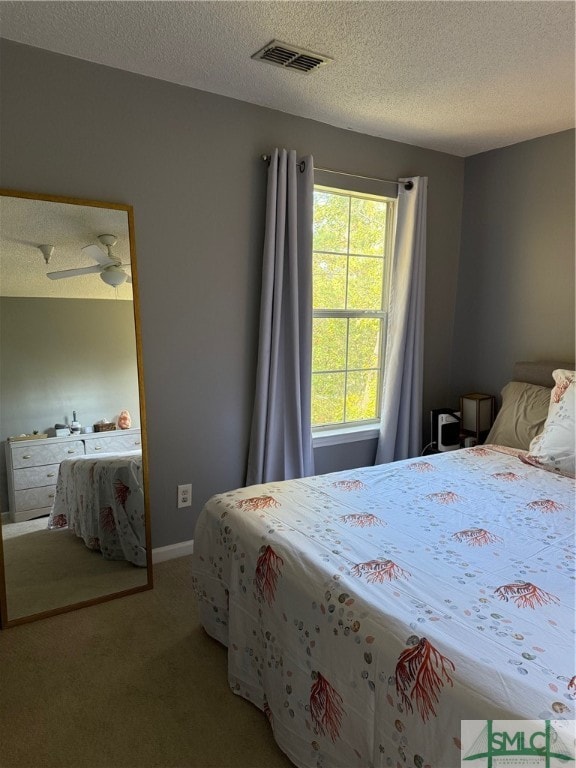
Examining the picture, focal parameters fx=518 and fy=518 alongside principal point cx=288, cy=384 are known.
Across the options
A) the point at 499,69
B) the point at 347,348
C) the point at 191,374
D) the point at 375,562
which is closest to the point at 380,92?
the point at 499,69

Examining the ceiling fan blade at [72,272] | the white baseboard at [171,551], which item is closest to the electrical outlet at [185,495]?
the white baseboard at [171,551]

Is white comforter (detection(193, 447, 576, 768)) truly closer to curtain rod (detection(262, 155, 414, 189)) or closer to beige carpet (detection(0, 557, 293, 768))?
beige carpet (detection(0, 557, 293, 768))

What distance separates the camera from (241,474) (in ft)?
9.70

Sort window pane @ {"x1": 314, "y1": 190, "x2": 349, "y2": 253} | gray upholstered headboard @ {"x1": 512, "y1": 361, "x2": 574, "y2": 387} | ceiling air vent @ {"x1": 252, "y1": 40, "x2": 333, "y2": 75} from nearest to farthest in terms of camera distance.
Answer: ceiling air vent @ {"x1": 252, "y1": 40, "x2": 333, "y2": 75}, gray upholstered headboard @ {"x1": 512, "y1": 361, "x2": 574, "y2": 387}, window pane @ {"x1": 314, "y1": 190, "x2": 349, "y2": 253}

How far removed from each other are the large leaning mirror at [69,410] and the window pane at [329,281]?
1183 mm

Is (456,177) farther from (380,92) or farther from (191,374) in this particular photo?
(191,374)

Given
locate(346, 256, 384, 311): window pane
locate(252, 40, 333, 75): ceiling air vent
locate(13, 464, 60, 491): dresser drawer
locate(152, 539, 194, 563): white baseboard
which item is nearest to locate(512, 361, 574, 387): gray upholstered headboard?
locate(346, 256, 384, 311): window pane

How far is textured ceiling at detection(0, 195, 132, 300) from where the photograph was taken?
7.04 feet

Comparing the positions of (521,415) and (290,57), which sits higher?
(290,57)

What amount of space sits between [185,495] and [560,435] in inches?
75.5

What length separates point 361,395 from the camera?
351 cm

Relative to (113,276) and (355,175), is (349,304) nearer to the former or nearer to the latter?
(355,175)

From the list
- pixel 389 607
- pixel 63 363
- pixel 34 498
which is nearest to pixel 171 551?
pixel 34 498

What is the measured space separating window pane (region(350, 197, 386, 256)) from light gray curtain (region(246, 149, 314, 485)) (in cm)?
50
